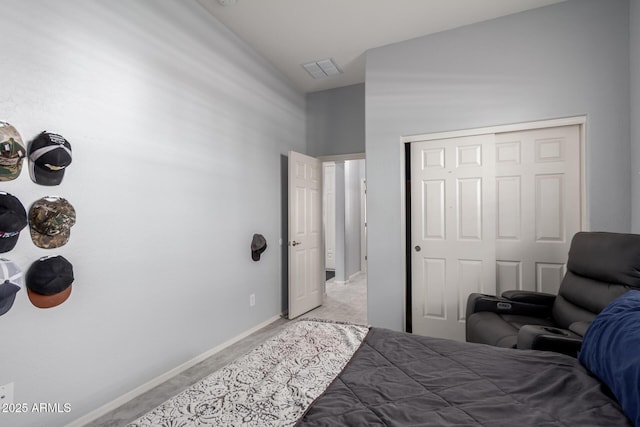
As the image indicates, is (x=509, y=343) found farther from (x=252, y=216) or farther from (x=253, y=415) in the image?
(x=252, y=216)

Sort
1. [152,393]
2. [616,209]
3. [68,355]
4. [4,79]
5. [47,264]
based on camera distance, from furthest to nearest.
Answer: [616,209] < [152,393] < [68,355] < [47,264] < [4,79]

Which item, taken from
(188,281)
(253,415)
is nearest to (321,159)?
(188,281)

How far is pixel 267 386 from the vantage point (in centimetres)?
107

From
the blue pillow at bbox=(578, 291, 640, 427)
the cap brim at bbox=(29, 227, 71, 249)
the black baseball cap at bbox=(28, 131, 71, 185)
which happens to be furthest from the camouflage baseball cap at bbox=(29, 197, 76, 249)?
the blue pillow at bbox=(578, 291, 640, 427)

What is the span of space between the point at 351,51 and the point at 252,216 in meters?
2.11

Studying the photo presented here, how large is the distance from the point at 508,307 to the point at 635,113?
179cm

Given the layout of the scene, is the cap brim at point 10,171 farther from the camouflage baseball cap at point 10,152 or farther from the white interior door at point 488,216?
the white interior door at point 488,216

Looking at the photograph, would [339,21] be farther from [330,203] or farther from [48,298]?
[330,203]

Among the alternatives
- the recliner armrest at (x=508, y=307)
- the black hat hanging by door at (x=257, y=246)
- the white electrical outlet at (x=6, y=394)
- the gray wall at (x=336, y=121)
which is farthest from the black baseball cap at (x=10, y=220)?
the gray wall at (x=336, y=121)

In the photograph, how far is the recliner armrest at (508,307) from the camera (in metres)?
2.29

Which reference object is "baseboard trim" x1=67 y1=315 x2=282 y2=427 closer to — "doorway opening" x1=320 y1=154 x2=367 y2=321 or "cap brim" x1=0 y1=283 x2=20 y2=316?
"cap brim" x1=0 y1=283 x2=20 y2=316

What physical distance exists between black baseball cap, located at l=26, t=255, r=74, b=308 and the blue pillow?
2406mm

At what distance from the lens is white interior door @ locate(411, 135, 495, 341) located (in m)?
2.87

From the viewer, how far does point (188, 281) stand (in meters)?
2.50
